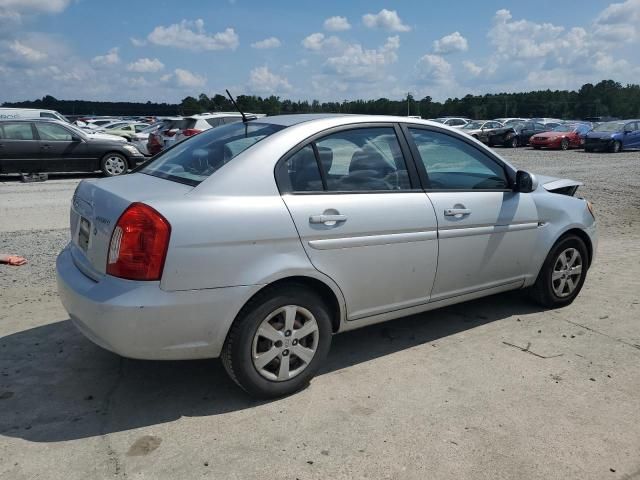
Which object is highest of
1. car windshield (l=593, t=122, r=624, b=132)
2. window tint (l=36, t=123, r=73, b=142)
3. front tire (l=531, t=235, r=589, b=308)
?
window tint (l=36, t=123, r=73, b=142)

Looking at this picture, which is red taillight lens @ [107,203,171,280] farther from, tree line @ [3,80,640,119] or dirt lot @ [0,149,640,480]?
tree line @ [3,80,640,119]

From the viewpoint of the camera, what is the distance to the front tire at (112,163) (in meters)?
14.3

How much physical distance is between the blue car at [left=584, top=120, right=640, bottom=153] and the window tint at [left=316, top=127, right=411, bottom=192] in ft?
83.0

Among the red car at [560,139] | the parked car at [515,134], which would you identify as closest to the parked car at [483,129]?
the parked car at [515,134]

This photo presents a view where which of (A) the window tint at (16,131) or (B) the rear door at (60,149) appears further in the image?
(B) the rear door at (60,149)

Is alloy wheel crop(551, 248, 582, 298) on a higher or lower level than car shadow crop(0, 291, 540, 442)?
higher

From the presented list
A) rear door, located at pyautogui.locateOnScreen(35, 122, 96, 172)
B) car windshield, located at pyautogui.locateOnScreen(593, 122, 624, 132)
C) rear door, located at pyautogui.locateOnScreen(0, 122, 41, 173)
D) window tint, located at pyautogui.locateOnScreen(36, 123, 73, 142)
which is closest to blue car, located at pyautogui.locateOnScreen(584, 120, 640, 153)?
car windshield, located at pyautogui.locateOnScreen(593, 122, 624, 132)

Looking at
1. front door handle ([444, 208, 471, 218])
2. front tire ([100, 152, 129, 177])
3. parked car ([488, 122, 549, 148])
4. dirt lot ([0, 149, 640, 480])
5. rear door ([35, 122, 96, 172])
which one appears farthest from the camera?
parked car ([488, 122, 549, 148])

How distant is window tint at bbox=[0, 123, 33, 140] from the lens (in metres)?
13.7

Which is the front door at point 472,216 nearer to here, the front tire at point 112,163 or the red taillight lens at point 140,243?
the red taillight lens at point 140,243

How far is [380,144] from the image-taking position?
12.9 ft

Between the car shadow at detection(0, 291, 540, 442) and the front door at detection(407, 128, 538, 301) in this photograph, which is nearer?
the car shadow at detection(0, 291, 540, 442)

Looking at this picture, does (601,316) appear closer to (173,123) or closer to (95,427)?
(95,427)

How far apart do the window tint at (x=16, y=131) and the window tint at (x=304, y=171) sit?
12498mm
